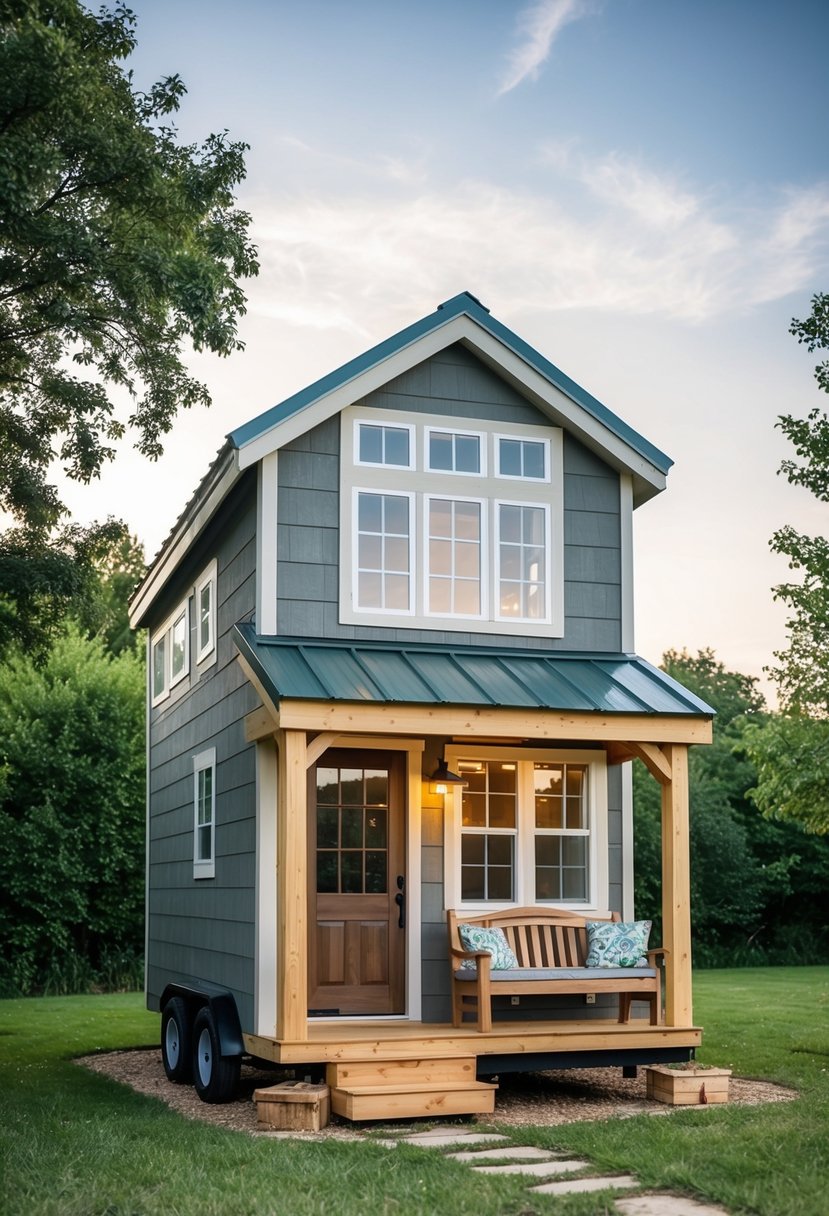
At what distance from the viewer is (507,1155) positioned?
7535mm

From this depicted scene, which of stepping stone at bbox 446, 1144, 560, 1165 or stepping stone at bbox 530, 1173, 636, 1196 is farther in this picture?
stepping stone at bbox 446, 1144, 560, 1165

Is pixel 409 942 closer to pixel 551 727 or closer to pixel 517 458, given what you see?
pixel 551 727

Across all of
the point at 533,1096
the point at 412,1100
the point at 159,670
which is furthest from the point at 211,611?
the point at 412,1100

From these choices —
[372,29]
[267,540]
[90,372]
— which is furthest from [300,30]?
[267,540]

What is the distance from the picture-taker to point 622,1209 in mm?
6086

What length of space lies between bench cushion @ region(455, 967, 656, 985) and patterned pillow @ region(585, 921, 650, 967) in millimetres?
168

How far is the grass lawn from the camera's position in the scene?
6.18m

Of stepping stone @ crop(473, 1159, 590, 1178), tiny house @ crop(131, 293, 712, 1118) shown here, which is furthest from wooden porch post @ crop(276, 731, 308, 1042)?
stepping stone @ crop(473, 1159, 590, 1178)

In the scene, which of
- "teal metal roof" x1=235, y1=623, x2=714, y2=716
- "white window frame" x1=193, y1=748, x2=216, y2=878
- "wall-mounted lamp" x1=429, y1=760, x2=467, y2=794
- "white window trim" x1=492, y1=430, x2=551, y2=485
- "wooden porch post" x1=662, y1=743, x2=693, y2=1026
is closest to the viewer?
"teal metal roof" x1=235, y1=623, x2=714, y2=716

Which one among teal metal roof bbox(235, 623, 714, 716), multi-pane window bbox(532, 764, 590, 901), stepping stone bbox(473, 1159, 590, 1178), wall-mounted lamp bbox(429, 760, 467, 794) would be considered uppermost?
teal metal roof bbox(235, 623, 714, 716)

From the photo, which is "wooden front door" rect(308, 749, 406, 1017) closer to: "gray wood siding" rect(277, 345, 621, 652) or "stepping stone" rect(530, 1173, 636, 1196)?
"gray wood siding" rect(277, 345, 621, 652)

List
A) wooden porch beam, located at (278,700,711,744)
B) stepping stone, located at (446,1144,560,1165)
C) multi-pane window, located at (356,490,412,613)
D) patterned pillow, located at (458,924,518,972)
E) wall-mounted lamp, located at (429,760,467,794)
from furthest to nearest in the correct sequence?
multi-pane window, located at (356,490,412,613)
wall-mounted lamp, located at (429,760,467,794)
patterned pillow, located at (458,924,518,972)
wooden porch beam, located at (278,700,711,744)
stepping stone, located at (446,1144,560,1165)

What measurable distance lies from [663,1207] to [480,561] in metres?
6.15

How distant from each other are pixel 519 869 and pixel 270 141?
7529mm
